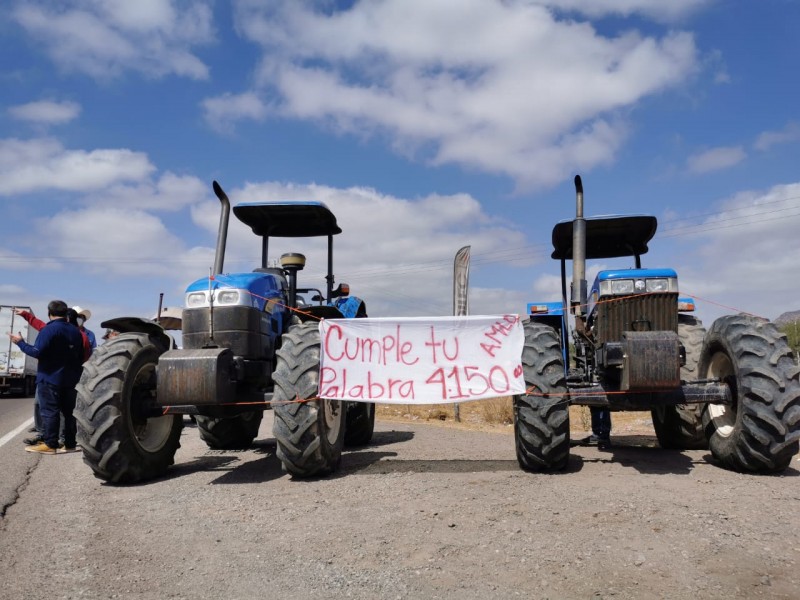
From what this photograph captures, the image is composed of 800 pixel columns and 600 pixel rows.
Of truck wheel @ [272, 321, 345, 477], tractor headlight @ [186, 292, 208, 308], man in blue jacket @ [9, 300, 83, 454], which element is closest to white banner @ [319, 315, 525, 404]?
truck wheel @ [272, 321, 345, 477]

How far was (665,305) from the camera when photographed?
6656mm

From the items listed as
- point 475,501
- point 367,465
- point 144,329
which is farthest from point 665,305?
point 144,329

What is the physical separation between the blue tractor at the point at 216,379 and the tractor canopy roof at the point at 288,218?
0.17 feet

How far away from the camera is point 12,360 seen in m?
23.8

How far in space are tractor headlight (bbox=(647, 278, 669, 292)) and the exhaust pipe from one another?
16.1 feet

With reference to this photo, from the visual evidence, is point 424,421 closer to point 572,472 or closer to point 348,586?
point 572,472

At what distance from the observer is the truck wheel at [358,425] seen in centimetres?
875

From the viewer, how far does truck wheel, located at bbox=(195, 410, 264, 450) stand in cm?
845

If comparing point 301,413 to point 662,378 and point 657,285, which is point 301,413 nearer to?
point 662,378

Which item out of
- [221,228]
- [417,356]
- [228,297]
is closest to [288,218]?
[221,228]

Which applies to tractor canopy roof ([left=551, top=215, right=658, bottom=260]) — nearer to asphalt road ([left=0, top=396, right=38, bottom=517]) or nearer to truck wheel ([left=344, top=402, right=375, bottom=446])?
truck wheel ([left=344, top=402, right=375, bottom=446])

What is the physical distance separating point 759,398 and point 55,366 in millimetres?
7877

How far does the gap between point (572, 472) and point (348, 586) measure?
131 inches

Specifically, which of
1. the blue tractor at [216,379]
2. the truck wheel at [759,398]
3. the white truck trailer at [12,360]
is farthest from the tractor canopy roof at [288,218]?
the white truck trailer at [12,360]
